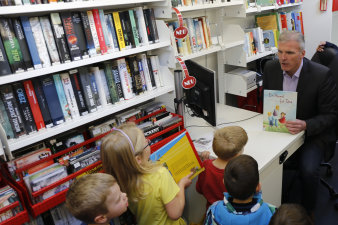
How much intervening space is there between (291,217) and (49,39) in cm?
140

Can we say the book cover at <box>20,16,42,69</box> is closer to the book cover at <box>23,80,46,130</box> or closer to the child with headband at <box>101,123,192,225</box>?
the book cover at <box>23,80,46,130</box>

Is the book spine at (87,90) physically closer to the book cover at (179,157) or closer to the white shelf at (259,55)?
the book cover at (179,157)

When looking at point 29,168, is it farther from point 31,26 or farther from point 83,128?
point 31,26

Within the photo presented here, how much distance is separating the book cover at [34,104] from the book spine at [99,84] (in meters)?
0.35

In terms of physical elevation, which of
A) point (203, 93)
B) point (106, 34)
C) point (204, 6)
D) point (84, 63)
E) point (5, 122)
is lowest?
point (203, 93)

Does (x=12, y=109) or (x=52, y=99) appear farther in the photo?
(x=52, y=99)

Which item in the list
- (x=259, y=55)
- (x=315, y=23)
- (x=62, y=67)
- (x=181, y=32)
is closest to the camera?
(x=62, y=67)

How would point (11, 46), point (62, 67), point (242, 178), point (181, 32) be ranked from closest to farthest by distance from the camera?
point (242, 178)
point (11, 46)
point (62, 67)
point (181, 32)

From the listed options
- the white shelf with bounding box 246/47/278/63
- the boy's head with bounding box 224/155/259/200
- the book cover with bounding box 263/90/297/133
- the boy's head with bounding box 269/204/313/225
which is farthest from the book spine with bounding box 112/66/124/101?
the white shelf with bounding box 246/47/278/63

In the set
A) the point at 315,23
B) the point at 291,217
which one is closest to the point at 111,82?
the point at 291,217

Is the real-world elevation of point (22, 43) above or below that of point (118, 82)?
above

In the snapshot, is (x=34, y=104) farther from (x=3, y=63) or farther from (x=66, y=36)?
(x=66, y=36)

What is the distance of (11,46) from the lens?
1.22 m

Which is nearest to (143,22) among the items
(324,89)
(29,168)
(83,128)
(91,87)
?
(91,87)
